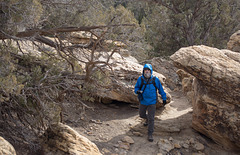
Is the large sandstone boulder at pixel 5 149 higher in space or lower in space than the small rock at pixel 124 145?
higher

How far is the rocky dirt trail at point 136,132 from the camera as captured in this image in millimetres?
5668

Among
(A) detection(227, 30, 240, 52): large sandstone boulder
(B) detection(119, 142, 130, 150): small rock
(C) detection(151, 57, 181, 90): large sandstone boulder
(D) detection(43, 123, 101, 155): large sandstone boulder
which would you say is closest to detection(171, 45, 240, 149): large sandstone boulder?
(B) detection(119, 142, 130, 150): small rock

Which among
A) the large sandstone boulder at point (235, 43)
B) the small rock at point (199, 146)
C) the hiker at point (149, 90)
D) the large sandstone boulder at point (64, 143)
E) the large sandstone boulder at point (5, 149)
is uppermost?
the large sandstone boulder at point (235, 43)

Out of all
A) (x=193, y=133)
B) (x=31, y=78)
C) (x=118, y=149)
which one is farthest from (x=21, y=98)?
(x=193, y=133)

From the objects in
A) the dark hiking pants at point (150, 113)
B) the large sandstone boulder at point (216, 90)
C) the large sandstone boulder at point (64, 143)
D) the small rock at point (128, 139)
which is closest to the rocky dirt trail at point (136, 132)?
the small rock at point (128, 139)

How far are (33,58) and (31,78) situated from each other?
0.71 metres

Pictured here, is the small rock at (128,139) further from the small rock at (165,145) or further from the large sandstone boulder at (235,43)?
the large sandstone boulder at (235,43)

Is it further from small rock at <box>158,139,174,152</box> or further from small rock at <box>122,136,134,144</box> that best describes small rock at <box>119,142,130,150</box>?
small rock at <box>158,139,174,152</box>

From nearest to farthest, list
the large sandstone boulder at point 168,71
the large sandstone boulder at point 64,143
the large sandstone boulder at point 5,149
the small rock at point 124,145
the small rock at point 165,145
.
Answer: the large sandstone boulder at point 5,149 → the large sandstone boulder at point 64,143 → the small rock at point 124,145 → the small rock at point 165,145 → the large sandstone boulder at point 168,71

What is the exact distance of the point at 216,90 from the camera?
221 inches

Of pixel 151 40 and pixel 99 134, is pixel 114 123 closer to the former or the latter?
pixel 99 134

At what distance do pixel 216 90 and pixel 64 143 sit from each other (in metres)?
3.54

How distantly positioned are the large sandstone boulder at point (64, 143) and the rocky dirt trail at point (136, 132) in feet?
2.95

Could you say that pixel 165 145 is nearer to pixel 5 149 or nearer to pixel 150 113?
pixel 150 113
